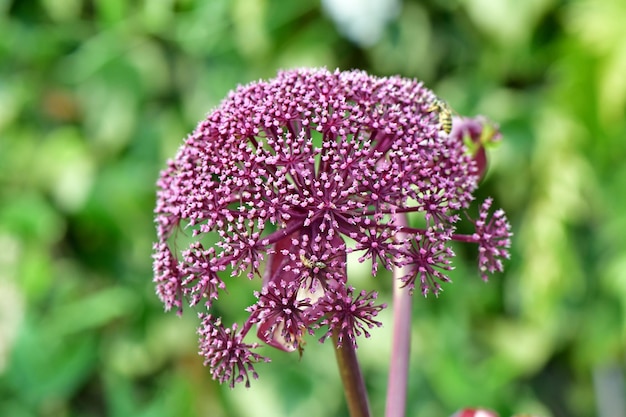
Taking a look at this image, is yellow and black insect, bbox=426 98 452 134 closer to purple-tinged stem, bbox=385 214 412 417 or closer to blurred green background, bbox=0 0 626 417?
purple-tinged stem, bbox=385 214 412 417

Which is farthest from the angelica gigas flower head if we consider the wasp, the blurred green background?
the blurred green background

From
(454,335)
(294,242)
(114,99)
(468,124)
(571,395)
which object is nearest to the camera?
(294,242)

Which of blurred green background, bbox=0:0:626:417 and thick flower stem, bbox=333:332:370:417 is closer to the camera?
thick flower stem, bbox=333:332:370:417

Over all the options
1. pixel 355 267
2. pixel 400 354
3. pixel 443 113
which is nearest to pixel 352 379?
pixel 400 354

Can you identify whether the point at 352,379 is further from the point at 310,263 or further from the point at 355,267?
the point at 355,267

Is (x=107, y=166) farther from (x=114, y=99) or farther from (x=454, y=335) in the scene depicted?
(x=454, y=335)

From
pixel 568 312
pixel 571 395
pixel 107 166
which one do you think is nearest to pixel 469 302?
pixel 568 312
